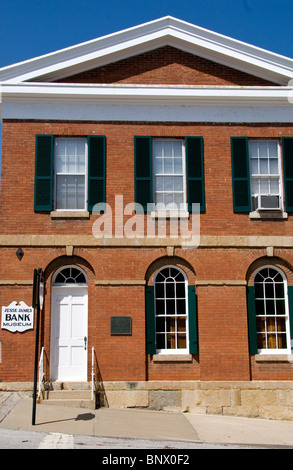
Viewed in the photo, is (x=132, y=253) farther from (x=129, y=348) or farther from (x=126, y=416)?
(x=126, y=416)

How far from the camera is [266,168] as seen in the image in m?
13.4

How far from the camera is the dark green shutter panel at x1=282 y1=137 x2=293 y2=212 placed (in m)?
13.1

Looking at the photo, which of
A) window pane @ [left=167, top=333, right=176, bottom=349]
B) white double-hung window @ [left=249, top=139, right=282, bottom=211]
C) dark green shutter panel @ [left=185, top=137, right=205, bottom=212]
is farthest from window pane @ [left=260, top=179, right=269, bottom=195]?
window pane @ [left=167, top=333, right=176, bottom=349]

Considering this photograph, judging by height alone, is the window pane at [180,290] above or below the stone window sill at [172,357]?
above

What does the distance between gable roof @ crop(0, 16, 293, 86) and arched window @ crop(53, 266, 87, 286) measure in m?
4.84

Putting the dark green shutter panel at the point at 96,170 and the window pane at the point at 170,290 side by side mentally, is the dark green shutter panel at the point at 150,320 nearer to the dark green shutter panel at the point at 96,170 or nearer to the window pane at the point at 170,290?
the window pane at the point at 170,290

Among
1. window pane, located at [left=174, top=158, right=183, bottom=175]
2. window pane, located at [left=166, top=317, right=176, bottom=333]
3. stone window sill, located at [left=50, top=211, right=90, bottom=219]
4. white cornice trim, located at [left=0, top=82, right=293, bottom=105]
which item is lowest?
window pane, located at [left=166, top=317, right=176, bottom=333]

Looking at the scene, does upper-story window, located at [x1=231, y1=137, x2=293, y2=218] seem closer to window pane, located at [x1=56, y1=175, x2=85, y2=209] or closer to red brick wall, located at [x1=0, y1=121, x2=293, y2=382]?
red brick wall, located at [x1=0, y1=121, x2=293, y2=382]

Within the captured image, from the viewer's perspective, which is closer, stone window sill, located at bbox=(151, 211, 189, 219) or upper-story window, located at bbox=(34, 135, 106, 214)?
upper-story window, located at bbox=(34, 135, 106, 214)

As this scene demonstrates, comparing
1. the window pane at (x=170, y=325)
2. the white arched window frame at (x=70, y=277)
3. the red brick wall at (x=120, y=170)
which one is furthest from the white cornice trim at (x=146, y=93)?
the window pane at (x=170, y=325)

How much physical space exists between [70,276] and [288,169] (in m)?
6.11

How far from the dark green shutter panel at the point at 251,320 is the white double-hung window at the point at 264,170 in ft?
7.04

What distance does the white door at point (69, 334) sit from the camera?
12258mm

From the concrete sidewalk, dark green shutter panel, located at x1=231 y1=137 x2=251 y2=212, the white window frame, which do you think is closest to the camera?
the concrete sidewalk
